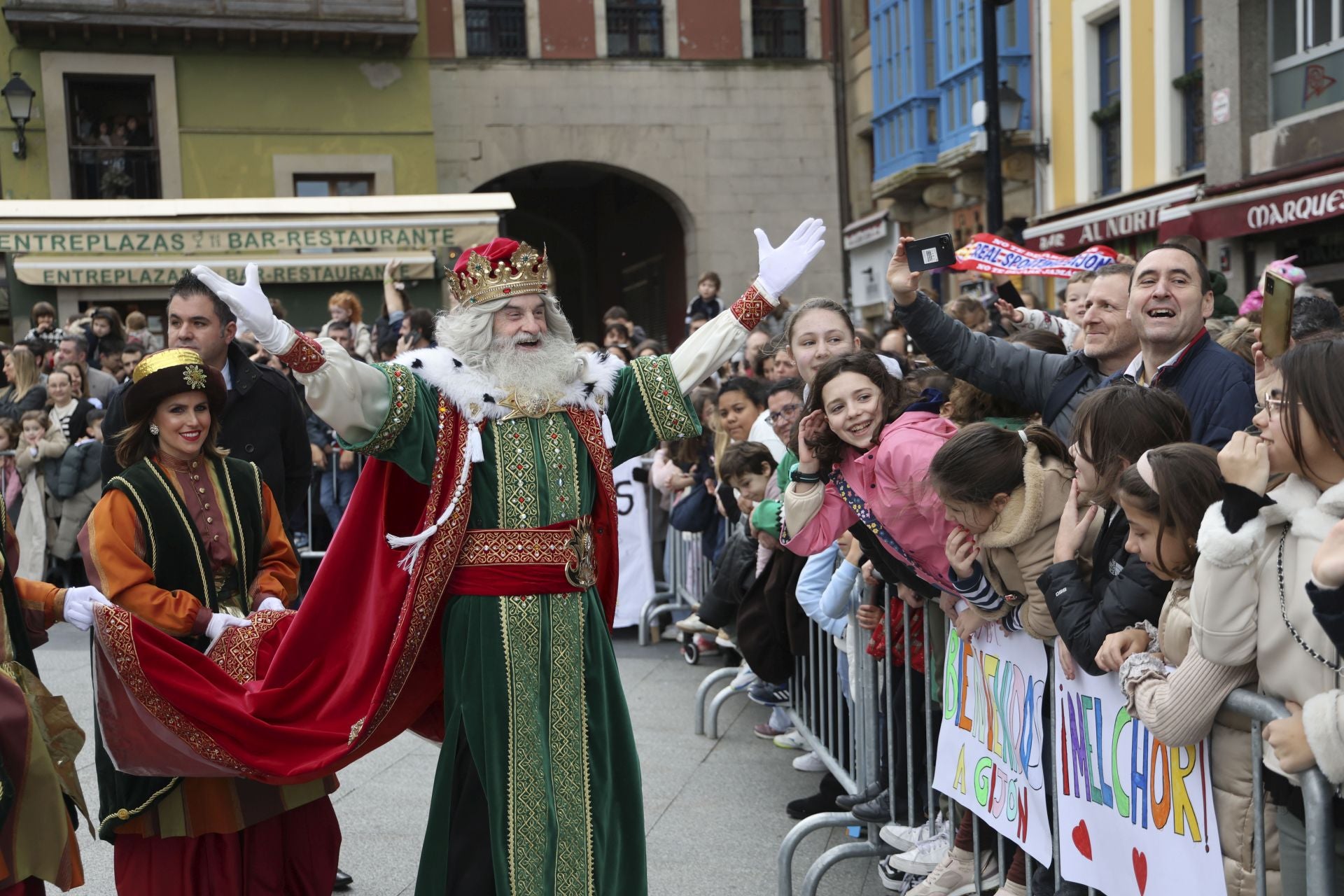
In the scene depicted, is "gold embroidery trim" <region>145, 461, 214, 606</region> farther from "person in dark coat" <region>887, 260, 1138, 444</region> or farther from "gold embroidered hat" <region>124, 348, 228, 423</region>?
→ "person in dark coat" <region>887, 260, 1138, 444</region>

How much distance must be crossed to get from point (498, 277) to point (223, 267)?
11488mm

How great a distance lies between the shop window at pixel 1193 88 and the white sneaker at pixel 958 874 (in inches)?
→ 441

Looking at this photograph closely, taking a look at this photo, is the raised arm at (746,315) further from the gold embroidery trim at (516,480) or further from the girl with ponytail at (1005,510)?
the girl with ponytail at (1005,510)

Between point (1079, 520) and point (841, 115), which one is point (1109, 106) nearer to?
point (841, 115)

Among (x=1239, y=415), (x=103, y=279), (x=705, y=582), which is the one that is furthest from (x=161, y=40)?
(x=1239, y=415)

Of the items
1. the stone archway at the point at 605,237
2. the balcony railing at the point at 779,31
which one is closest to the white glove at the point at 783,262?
the stone archway at the point at 605,237

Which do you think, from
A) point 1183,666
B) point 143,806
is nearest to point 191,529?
point 143,806

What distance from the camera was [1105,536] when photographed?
10.4 ft

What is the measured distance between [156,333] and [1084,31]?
40.5 ft

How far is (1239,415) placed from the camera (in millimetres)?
3896

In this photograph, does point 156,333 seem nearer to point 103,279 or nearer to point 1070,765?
point 103,279

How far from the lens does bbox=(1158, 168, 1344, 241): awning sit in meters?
10.6

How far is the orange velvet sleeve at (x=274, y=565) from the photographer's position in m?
4.33

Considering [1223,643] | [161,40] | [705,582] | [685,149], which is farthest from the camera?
[685,149]
